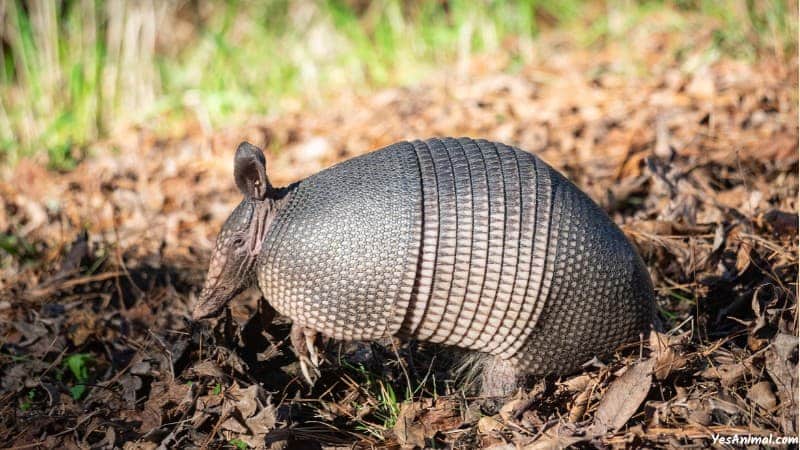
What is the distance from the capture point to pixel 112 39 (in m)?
9.20

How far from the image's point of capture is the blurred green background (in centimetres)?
877

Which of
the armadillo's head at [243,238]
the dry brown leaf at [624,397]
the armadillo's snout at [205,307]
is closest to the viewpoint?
the dry brown leaf at [624,397]

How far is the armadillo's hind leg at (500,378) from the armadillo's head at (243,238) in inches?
55.4

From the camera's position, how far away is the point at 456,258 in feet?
12.4

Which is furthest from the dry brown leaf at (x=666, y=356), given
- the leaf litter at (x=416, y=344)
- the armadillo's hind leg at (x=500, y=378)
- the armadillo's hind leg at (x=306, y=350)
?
the armadillo's hind leg at (x=306, y=350)

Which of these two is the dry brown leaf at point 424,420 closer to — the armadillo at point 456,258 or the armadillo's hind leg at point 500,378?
the armadillo's hind leg at point 500,378

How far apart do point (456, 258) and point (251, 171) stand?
1.16 metres

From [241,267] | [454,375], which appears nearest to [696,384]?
[454,375]

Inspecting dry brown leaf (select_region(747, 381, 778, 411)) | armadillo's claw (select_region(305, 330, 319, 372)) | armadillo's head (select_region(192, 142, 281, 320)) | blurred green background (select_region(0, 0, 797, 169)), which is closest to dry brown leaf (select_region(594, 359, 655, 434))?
dry brown leaf (select_region(747, 381, 778, 411))

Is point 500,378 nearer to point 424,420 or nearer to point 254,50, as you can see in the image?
point 424,420

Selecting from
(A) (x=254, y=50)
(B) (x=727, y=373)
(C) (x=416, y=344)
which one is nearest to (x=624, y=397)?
(B) (x=727, y=373)

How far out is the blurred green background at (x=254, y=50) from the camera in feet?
28.8

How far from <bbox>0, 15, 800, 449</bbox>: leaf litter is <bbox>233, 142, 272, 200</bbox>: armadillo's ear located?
813 millimetres

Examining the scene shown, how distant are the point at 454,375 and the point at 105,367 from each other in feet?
7.39
